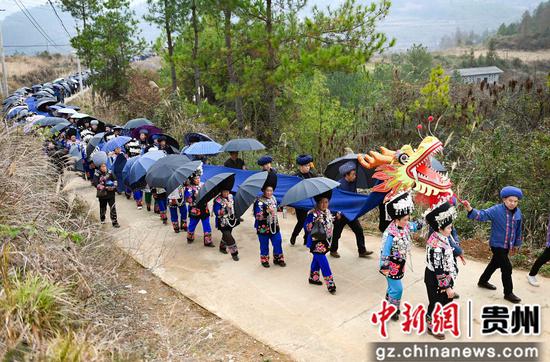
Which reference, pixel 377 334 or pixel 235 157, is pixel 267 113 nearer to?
pixel 235 157

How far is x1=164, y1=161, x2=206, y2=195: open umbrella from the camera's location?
7.79m

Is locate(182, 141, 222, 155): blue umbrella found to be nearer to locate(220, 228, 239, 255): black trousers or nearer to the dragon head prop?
locate(220, 228, 239, 255): black trousers

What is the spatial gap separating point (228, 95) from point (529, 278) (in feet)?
28.0

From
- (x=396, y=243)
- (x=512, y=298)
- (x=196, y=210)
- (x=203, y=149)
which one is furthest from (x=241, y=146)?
(x=512, y=298)

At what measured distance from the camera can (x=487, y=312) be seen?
221 inches

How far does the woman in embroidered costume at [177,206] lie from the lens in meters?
8.74

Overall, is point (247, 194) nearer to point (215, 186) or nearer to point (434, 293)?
point (215, 186)

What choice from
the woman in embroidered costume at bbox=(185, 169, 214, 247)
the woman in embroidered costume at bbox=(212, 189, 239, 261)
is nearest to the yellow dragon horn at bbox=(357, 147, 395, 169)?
the woman in embroidered costume at bbox=(212, 189, 239, 261)

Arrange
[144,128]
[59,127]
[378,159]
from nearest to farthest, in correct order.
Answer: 1. [378,159]
2. [144,128]
3. [59,127]

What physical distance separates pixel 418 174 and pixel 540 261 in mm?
2010

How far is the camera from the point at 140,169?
9.12 m

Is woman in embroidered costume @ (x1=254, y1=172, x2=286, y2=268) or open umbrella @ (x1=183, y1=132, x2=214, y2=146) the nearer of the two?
woman in embroidered costume @ (x1=254, y1=172, x2=286, y2=268)

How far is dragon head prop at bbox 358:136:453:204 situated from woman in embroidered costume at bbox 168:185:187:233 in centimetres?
387

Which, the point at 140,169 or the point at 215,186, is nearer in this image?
the point at 215,186
